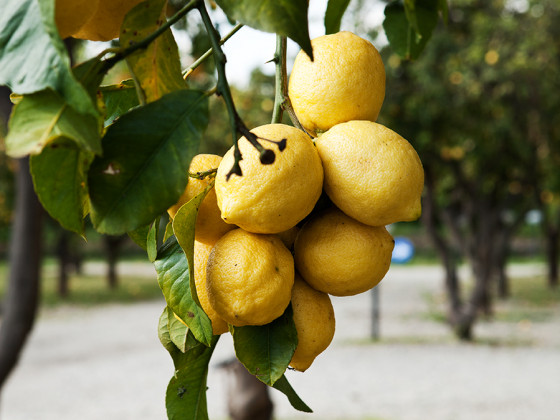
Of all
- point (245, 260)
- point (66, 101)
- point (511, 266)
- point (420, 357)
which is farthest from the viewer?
point (511, 266)

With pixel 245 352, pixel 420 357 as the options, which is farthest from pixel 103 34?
pixel 420 357

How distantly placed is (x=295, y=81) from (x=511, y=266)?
799 inches

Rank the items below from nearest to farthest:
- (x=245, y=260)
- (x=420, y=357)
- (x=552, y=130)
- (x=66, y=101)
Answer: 1. (x=66, y=101)
2. (x=245, y=260)
3. (x=420, y=357)
4. (x=552, y=130)

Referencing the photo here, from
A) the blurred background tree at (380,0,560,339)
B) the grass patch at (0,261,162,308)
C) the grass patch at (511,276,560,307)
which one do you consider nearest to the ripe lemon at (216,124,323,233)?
the blurred background tree at (380,0,560,339)

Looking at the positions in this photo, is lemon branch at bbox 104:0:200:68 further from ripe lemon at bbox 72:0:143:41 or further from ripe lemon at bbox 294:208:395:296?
ripe lemon at bbox 294:208:395:296

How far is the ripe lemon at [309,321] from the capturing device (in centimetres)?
62

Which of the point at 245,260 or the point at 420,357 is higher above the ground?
A: the point at 245,260

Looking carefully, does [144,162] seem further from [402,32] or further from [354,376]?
[354,376]

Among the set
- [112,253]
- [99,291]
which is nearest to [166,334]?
[112,253]

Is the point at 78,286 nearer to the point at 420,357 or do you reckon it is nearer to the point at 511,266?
the point at 420,357

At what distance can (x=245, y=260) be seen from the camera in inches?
22.7

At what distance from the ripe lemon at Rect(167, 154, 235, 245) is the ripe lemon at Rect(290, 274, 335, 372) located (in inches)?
4.2

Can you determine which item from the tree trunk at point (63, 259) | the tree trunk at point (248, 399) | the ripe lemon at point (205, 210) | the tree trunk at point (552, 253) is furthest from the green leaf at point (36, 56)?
the tree trunk at point (552, 253)

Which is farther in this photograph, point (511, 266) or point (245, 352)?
point (511, 266)
